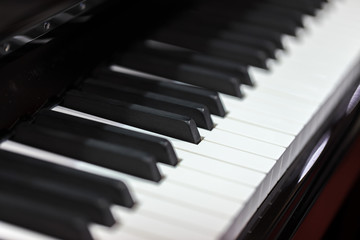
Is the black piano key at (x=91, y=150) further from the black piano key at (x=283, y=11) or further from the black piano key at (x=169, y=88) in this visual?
the black piano key at (x=283, y=11)

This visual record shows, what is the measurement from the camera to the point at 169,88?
1.14 m

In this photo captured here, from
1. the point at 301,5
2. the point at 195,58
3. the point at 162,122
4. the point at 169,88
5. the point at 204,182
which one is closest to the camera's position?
the point at 204,182

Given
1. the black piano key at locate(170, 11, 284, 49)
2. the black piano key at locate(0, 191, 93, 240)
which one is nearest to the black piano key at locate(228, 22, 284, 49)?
the black piano key at locate(170, 11, 284, 49)

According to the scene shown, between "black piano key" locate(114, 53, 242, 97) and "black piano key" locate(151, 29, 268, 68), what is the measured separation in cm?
10

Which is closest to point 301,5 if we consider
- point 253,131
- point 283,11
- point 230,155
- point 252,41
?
point 283,11

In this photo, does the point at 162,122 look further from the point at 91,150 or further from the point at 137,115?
the point at 91,150

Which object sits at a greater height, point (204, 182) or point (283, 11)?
point (283, 11)

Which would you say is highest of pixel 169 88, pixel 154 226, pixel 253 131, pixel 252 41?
pixel 252 41

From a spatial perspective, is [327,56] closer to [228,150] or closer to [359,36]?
[359,36]

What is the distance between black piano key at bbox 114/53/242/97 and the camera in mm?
1205

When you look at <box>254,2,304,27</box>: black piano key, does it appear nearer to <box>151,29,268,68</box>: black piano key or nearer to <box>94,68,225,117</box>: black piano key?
<box>151,29,268,68</box>: black piano key

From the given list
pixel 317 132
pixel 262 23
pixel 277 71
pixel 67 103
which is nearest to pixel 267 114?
pixel 317 132

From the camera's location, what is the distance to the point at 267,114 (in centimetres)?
113

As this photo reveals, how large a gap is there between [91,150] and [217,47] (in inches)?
20.7
